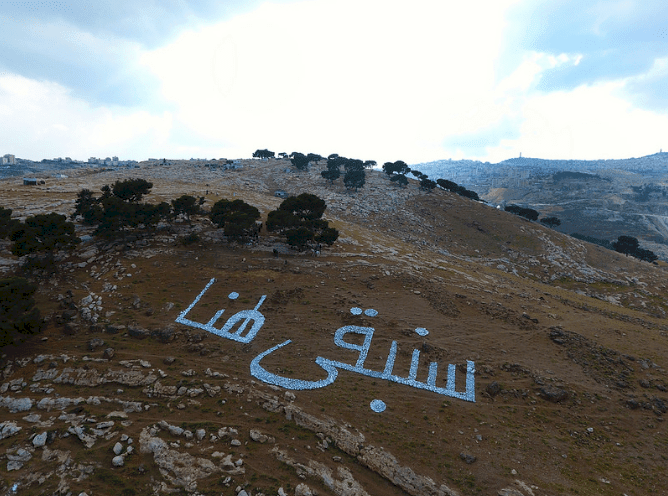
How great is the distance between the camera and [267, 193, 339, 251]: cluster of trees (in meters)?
44.6

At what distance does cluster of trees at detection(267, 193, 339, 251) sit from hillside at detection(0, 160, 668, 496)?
9.06 ft

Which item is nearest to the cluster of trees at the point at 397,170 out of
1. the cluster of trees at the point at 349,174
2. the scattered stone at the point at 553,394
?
the cluster of trees at the point at 349,174

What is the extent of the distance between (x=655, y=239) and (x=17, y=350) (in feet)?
744

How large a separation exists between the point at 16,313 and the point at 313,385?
24907 mm

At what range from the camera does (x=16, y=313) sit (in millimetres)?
23844

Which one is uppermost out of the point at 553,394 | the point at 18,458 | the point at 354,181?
the point at 354,181

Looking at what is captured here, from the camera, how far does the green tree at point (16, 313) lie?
2259cm

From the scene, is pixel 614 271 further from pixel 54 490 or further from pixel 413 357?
pixel 54 490

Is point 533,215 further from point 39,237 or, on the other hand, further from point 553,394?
point 39,237

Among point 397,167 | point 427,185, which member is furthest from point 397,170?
point 427,185

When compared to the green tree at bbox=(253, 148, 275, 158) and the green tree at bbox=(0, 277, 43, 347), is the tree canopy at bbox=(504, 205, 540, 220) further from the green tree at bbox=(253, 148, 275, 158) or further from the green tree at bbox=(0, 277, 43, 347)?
the green tree at bbox=(253, 148, 275, 158)

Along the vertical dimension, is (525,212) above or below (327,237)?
below

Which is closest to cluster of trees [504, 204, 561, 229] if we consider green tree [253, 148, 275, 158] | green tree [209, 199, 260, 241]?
green tree [209, 199, 260, 241]

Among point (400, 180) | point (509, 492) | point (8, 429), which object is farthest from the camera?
point (400, 180)
